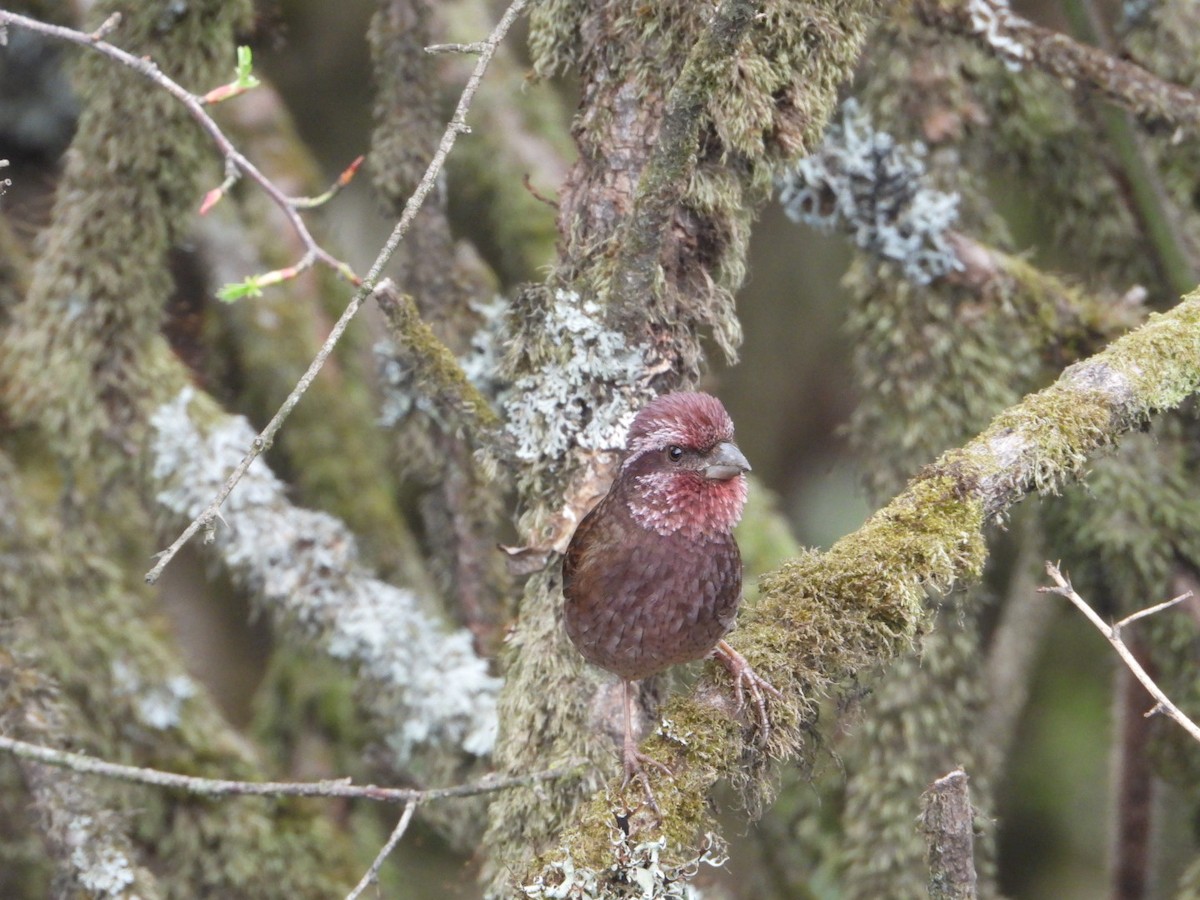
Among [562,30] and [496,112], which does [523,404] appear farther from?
[496,112]

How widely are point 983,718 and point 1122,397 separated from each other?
181cm

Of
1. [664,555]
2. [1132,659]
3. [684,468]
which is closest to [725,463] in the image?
[684,468]

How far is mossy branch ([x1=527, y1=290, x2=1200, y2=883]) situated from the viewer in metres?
2.88

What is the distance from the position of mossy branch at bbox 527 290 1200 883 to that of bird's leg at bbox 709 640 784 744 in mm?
28

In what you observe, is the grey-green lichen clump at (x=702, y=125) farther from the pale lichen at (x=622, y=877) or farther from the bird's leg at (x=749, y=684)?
the pale lichen at (x=622, y=877)

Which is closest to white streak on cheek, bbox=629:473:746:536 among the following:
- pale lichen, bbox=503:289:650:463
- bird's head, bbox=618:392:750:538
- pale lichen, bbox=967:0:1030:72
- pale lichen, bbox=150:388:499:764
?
bird's head, bbox=618:392:750:538

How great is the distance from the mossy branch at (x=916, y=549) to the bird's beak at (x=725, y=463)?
28cm

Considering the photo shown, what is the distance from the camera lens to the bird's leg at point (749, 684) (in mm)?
2820

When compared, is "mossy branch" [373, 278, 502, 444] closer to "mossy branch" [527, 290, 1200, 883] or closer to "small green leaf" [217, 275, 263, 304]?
"small green leaf" [217, 275, 263, 304]

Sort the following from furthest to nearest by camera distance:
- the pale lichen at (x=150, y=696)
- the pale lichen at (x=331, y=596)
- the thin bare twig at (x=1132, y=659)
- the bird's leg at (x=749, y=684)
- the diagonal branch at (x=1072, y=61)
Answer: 1. the pale lichen at (x=150, y=696)
2. the pale lichen at (x=331, y=596)
3. the diagonal branch at (x=1072, y=61)
4. the bird's leg at (x=749, y=684)
5. the thin bare twig at (x=1132, y=659)

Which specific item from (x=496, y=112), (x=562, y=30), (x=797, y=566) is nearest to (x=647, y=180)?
(x=562, y=30)

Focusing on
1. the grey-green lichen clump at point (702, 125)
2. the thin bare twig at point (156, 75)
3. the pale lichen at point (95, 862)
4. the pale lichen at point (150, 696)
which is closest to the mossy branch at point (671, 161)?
the grey-green lichen clump at point (702, 125)

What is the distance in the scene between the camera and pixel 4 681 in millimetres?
3439

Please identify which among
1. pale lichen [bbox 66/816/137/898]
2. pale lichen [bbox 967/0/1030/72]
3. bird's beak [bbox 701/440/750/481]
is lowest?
pale lichen [bbox 66/816/137/898]
